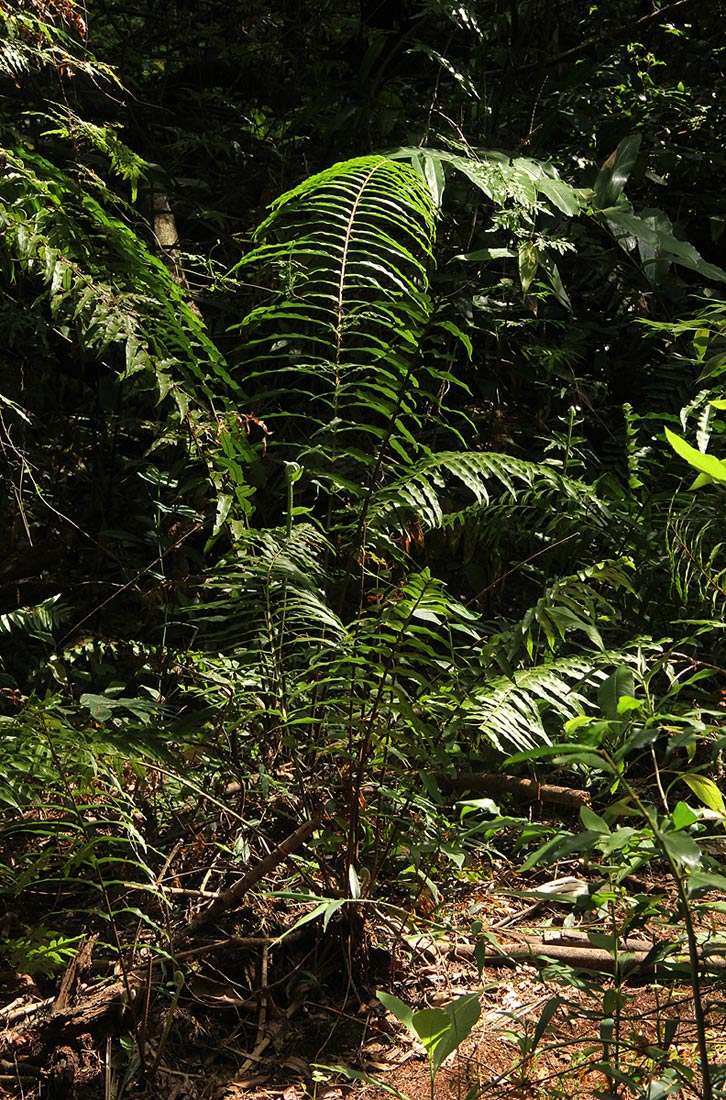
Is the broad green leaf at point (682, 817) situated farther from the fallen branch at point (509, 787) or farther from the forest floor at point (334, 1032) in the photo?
the fallen branch at point (509, 787)

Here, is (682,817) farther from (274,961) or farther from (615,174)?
(615,174)

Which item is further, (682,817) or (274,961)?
(274,961)

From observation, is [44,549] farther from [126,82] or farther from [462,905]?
[126,82]

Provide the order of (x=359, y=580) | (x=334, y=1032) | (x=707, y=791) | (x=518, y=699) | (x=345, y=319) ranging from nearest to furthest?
(x=707, y=791)
(x=334, y=1032)
(x=518, y=699)
(x=345, y=319)
(x=359, y=580)

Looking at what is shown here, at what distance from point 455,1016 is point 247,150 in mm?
3616

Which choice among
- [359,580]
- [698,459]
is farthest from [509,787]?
[698,459]

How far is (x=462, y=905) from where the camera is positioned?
2275 mm

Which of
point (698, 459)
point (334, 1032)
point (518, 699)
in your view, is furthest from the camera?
point (518, 699)

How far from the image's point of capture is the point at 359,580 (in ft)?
9.36

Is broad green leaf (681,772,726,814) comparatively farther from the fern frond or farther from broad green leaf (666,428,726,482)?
the fern frond

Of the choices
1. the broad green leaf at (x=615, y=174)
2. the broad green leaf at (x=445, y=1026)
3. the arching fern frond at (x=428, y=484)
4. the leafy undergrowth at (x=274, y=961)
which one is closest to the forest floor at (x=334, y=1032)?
the leafy undergrowth at (x=274, y=961)

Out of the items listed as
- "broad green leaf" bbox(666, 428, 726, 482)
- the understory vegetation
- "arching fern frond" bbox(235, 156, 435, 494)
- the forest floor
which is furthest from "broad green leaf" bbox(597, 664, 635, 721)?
"arching fern frond" bbox(235, 156, 435, 494)

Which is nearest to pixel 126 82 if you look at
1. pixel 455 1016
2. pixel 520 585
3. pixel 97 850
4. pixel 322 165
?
pixel 322 165

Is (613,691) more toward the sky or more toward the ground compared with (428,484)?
more toward the sky
